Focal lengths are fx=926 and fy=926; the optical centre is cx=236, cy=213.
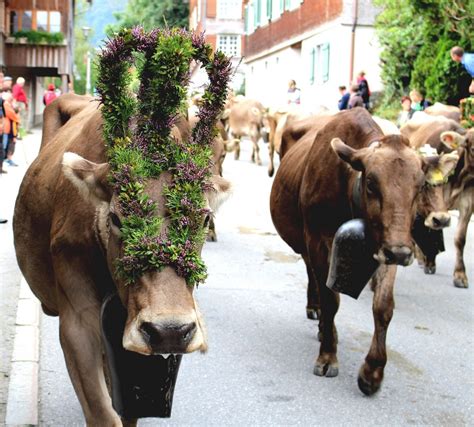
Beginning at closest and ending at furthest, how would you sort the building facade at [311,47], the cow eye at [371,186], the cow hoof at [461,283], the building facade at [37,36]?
the cow eye at [371,186], the cow hoof at [461,283], the building facade at [311,47], the building facade at [37,36]

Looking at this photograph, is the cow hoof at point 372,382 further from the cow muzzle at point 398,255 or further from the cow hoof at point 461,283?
the cow hoof at point 461,283

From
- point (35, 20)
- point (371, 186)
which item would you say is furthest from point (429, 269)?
point (35, 20)

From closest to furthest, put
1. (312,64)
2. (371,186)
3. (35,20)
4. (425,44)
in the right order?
(371,186), (425,44), (312,64), (35,20)

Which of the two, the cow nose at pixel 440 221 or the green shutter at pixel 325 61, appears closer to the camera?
the cow nose at pixel 440 221

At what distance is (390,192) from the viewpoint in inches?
236

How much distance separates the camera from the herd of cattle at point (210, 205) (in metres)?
3.65

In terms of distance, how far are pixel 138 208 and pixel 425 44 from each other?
2185 centimetres

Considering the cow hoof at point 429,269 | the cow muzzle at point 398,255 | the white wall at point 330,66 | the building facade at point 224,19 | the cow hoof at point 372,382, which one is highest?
the building facade at point 224,19

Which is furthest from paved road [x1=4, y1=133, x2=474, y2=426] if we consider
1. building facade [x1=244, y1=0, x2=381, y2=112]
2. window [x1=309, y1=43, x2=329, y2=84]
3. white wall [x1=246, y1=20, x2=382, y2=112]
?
window [x1=309, y1=43, x2=329, y2=84]

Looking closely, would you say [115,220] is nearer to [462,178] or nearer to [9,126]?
[462,178]

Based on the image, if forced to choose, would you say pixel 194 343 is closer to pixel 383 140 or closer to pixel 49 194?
pixel 49 194

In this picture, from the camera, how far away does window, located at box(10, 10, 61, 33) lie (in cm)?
4841

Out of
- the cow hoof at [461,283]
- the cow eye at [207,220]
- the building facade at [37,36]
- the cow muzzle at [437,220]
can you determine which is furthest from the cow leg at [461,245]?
the building facade at [37,36]

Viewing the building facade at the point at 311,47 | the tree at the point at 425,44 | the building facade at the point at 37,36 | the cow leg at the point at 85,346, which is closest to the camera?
the cow leg at the point at 85,346
